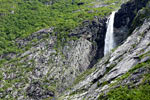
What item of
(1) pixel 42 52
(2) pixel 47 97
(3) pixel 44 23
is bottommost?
(2) pixel 47 97

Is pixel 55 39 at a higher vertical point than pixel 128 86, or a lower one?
lower

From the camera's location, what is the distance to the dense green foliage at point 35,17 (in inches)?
2480

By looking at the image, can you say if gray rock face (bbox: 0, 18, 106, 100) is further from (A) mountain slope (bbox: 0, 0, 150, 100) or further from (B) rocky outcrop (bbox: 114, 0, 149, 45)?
(B) rocky outcrop (bbox: 114, 0, 149, 45)

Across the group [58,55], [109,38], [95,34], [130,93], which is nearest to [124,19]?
[109,38]

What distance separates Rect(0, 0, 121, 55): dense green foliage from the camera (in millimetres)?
62997

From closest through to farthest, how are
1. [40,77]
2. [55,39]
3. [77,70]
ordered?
1. [40,77]
2. [77,70]
3. [55,39]

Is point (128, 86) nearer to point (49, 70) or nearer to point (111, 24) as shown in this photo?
point (49, 70)

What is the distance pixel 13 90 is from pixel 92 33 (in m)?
28.2

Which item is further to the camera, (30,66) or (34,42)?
(34,42)

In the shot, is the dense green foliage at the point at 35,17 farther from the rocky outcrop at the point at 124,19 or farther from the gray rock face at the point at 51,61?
the rocky outcrop at the point at 124,19

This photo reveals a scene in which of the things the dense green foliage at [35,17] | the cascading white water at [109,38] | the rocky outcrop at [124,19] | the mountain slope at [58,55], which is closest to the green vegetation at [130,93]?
the mountain slope at [58,55]

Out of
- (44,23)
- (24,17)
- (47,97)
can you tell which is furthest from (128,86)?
(24,17)

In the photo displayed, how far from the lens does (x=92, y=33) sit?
195 ft

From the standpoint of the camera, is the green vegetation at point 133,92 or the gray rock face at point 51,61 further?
the gray rock face at point 51,61
